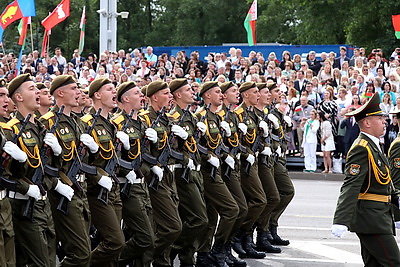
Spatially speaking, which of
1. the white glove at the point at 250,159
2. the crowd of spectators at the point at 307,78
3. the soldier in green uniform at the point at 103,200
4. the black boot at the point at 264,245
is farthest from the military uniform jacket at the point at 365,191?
the crowd of spectators at the point at 307,78

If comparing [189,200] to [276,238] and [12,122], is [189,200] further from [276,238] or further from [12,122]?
[12,122]

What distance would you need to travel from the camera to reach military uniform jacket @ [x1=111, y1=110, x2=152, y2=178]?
913 centimetres

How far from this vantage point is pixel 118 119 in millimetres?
9289

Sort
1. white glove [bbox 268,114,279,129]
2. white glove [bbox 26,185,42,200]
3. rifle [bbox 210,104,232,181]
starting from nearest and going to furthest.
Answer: white glove [bbox 26,185,42,200] < rifle [bbox 210,104,232,181] < white glove [bbox 268,114,279,129]

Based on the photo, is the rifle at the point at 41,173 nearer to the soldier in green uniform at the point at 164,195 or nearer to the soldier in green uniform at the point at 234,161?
the soldier in green uniform at the point at 164,195

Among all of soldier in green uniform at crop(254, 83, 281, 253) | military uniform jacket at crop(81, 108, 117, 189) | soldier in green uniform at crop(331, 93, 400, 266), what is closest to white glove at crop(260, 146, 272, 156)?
soldier in green uniform at crop(254, 83, 281, 253)

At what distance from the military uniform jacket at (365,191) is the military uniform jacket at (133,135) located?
2.42 m

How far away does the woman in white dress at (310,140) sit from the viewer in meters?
20.4

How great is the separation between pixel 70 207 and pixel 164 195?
1533 mm

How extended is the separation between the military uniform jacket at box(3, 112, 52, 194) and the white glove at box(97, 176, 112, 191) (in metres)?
0.59

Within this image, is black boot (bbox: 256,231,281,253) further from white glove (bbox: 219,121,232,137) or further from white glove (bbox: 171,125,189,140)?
white glove (bbox: 171,125,189,140)

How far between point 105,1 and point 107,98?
20.5 meters

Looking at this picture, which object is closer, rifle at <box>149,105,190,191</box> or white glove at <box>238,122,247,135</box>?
rifle at <box>149,105,190,191</box>

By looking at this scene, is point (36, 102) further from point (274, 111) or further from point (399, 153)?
point (274, 111)
